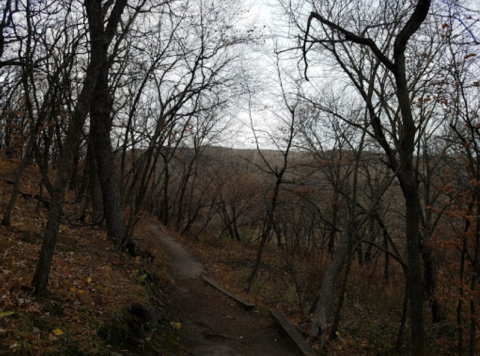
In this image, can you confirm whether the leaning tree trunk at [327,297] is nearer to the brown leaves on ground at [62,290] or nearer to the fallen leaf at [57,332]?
the brown leaves on ground at [62,290]

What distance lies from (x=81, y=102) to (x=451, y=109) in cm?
879

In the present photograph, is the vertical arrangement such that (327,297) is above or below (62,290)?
below

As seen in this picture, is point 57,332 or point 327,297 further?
point 327,297

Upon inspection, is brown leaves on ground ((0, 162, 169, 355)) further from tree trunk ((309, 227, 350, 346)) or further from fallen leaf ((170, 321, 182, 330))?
tree trunk ((309, 227, 350, 346))

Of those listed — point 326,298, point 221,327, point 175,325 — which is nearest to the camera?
point 175,325

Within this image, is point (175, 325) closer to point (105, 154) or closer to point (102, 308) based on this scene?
point (102, 308)

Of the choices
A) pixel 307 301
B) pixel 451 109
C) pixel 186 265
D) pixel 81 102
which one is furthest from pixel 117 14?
pixel 307 301

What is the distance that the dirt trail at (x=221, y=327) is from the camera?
20.4 feet

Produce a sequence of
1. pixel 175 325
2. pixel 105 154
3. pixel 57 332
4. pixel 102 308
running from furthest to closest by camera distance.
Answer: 1. pixel 105 154
2. pixel 175 325
3. pixel 102 308
4. pixel 57 332

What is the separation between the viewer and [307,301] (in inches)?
467

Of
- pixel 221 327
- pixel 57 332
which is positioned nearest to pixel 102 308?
pixel 57 332

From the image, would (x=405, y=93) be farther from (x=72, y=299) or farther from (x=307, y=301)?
(x=307, y=301)

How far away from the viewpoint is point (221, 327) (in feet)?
24.5

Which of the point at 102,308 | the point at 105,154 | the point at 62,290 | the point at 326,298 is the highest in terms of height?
the point at 105,154
